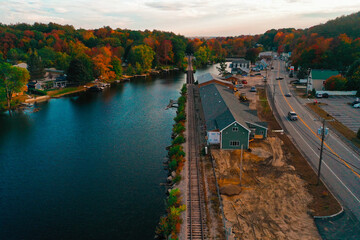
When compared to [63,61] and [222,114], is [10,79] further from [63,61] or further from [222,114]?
[222,114]

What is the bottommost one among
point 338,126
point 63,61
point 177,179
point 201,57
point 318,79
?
point 177,179

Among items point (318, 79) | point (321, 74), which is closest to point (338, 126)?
point (318, 79)

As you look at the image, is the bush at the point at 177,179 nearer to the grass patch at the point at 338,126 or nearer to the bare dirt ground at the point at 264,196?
the bare dirt ground at the point at 264,196

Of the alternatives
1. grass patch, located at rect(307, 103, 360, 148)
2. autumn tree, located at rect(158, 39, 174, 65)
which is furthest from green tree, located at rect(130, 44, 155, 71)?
grass patch, located at rect(307, 103, 360, 148)

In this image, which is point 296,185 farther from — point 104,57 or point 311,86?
point 104,57

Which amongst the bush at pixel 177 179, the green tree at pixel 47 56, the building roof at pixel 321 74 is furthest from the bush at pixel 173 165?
the green tree at pixel 47 56

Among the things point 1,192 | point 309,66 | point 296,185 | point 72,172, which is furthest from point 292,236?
point 309,66
